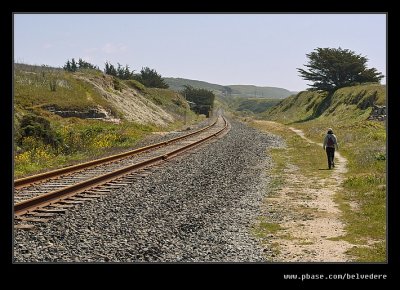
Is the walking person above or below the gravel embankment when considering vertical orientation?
above

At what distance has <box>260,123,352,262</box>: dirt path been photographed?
6980mm

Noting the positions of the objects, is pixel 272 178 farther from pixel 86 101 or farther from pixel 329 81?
pixel 329 81

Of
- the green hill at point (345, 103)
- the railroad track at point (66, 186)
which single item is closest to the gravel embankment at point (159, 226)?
the railroad track at point (66, 186)

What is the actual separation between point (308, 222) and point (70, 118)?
984 inches

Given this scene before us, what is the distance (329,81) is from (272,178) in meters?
58.2

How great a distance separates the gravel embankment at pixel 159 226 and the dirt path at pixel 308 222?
461 mm

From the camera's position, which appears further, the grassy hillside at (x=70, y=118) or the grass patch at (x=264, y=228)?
the grassy hillside at (x=70, y=118)

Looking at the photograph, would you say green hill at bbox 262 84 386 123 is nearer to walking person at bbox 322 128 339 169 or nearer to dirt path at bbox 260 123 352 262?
walking person at bbox 322 128 339 169

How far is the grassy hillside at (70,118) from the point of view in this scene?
61.0ft

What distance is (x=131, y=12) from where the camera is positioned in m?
5.86

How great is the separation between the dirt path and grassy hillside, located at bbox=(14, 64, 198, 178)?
836 centimetres

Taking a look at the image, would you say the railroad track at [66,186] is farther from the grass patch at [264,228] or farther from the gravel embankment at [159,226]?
the grass patch at [264,228]

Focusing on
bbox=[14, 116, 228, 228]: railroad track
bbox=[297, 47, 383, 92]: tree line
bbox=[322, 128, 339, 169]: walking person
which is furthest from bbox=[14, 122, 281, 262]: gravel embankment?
bbox=[297, 47, 383, 92]: tree line

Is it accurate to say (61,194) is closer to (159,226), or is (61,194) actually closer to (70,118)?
(159,226)
